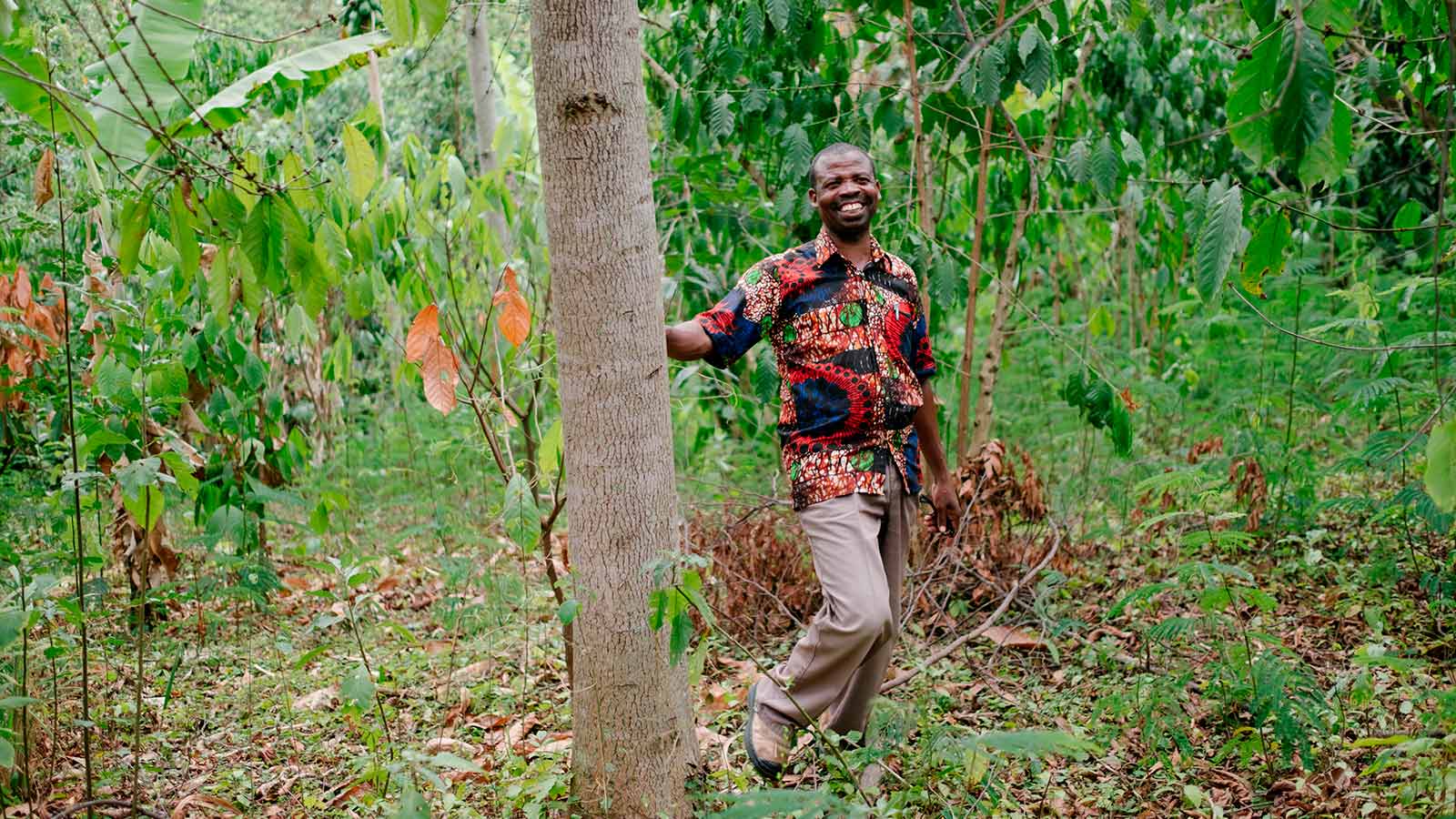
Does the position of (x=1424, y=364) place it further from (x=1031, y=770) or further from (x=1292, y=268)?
(x=1031, y=770)

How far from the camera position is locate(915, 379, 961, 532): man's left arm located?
3475mm

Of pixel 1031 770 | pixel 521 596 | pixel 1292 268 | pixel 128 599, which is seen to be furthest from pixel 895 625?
pixel 128 599

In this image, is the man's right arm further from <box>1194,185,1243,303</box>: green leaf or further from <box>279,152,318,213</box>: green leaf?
<box>1194,185,1243,303</box>: green leaf

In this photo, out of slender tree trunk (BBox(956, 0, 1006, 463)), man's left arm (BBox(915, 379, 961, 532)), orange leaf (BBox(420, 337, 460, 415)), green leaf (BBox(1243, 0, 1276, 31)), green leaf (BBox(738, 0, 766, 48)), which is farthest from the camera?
slender tree trunk (BBox(956, 0, 1006, 463))

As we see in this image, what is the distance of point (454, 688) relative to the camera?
396 cm

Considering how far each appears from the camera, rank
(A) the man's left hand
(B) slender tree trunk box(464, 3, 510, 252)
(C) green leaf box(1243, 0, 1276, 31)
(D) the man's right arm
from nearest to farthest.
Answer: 1. (C) green leaf box(1243, 0, 1276, 31)
2. (D) the man's right arm
3. (A) the man's left hand
4. (B) slender tree trunk box(464, 3, 510, 252)

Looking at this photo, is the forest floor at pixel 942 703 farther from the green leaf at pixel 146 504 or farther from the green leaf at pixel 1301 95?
the green leaf at pixel 1301 95

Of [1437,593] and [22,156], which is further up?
[22,156]

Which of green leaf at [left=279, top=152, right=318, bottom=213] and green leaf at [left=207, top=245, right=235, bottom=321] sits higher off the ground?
green leaf at [left=279, top=152, right=318, bottom=213]

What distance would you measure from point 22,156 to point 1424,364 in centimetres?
668

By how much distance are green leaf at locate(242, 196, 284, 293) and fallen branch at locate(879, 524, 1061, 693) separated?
6.56ft

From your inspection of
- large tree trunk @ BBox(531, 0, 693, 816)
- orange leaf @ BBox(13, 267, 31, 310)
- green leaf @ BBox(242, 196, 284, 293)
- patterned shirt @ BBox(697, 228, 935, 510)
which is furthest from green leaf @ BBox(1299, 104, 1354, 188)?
orange leaf @ BBox(13, 267, 31, 310)

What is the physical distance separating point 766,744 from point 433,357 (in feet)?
4.51

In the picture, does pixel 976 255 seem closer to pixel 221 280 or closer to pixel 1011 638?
pixel 1011 638
